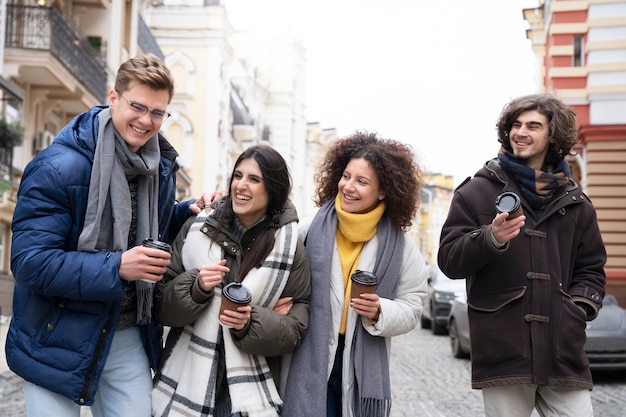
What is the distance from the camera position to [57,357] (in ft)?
11.9

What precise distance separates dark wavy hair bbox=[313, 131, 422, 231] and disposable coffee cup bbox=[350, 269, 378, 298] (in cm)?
53

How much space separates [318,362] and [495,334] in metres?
0.89

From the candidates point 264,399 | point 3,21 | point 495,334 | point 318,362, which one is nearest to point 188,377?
point 264,399

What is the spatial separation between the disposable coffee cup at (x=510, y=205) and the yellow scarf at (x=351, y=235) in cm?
75

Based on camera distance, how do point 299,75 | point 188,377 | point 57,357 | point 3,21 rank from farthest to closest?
point 299,75
point 3,21
point 188,377
point 57,357

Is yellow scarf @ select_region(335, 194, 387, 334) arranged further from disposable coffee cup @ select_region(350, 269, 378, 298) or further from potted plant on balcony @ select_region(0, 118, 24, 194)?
potted plant on balcony @ select_region(0, 118, 24, 194)

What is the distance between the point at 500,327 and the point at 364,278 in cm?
74

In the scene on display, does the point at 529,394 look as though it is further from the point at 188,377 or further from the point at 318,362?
the point at 188,377

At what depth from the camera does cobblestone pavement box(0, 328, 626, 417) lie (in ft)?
29.2

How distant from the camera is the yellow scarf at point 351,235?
435cm

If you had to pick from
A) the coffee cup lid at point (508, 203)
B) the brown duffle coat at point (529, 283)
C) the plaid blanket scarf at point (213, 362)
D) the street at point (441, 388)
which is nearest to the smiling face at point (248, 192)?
the plaid blanket scarf at point (213, 362)

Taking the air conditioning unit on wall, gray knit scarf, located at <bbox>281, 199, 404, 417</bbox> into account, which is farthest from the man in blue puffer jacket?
the air conditioning unit on wall

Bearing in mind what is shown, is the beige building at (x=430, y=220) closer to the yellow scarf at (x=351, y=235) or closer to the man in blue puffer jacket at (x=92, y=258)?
the yellow scarf at (x=351, y=235)

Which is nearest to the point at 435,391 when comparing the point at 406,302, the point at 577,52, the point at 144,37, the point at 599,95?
the point at 406,302
